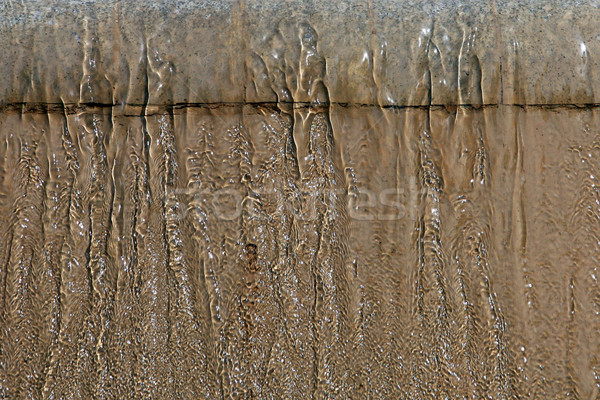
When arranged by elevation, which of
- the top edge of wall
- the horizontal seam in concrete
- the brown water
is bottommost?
the brown water

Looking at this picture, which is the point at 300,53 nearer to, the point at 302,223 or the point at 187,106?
the point at 187,106

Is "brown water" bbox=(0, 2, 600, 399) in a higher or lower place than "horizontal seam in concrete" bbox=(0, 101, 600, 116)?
lower

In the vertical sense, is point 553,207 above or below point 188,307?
above

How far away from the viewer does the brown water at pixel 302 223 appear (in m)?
2.33

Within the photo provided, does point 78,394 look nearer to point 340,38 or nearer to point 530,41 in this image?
point 340,38

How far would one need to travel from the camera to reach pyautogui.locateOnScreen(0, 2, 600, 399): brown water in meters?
2.33

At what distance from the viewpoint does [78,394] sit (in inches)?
92.0

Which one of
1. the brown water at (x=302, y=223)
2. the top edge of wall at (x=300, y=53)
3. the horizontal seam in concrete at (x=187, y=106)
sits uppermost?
the top edge of wall at (x=300, y=53)

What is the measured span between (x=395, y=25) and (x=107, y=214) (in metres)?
1.24

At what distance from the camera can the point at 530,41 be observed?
7.62 feet

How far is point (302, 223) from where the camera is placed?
236 cm

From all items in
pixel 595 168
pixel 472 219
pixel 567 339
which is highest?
pixel 595 168

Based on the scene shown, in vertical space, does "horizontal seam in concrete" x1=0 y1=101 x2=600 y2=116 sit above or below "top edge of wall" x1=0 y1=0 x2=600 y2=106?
below

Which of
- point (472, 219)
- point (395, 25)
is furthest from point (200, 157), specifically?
point (472, 219)
